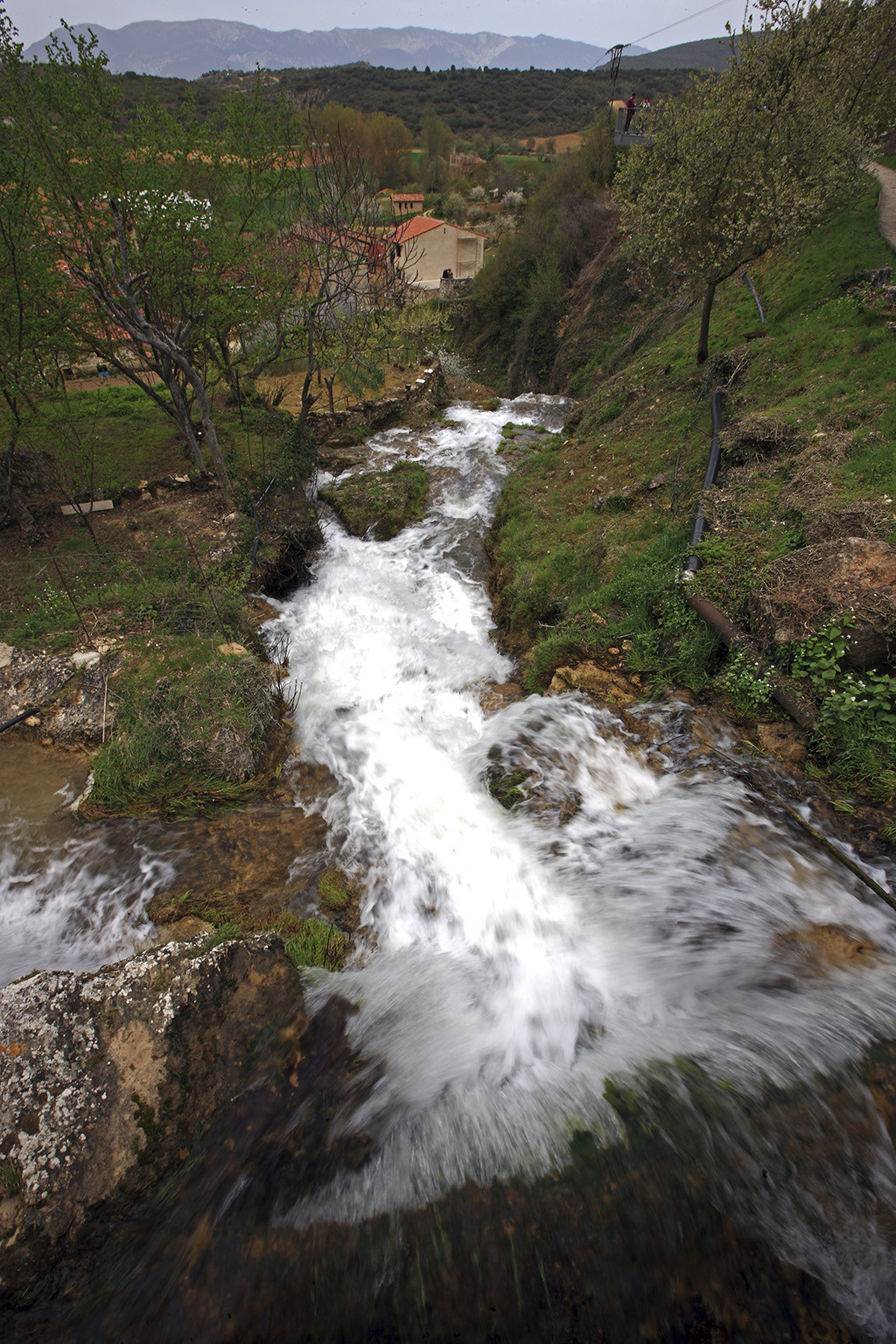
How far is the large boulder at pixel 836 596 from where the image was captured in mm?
5648

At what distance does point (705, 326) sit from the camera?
11961 millimetres

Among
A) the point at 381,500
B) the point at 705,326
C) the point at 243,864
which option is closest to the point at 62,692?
the point at 243,864

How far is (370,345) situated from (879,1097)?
1881cm

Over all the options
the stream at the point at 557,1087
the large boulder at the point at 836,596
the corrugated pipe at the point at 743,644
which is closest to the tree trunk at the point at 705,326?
the corrugated pipe at the point at 743,644

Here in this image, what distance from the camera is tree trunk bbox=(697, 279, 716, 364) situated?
37.2 feet

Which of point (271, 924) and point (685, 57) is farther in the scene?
point (685, 57)

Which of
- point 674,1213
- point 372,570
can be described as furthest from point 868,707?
point 372,570

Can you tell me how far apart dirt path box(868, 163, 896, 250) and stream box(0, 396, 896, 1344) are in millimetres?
13148

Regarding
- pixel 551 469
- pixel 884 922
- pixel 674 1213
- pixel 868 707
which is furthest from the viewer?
pixel 551 469

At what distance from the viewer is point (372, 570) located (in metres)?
12.0

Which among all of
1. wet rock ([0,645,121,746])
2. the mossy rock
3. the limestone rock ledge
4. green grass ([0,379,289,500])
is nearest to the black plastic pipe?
the mossy rock

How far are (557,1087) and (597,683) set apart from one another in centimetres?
452

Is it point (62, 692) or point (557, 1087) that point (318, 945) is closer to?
point (557, 1087)

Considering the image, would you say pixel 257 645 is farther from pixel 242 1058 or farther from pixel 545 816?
pixel 242 1058
